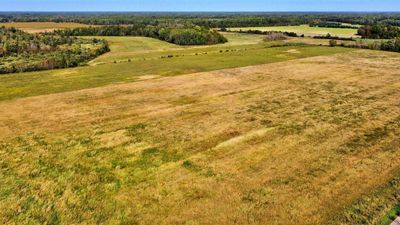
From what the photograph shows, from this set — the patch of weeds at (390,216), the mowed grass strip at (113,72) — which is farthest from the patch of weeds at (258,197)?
the mowed grass strip at (113,72)

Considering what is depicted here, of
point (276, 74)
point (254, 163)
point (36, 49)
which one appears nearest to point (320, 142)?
point (254, 163)

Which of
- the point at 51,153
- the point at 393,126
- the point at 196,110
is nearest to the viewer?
the point at 51,153

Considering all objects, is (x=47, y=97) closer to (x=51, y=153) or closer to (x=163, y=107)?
(x=163, y=107)

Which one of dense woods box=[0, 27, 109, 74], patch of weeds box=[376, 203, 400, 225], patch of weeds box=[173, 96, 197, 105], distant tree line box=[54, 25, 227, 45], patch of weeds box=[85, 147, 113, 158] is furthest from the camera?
distant tree line box=[54, 25, 227, 45]

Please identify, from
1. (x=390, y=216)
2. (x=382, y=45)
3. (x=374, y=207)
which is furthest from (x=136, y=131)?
(x=382, y=45)

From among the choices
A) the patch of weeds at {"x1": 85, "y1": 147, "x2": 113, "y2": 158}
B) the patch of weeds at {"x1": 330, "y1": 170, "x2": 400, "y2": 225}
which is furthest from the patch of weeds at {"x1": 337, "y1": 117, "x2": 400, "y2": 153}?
the patch of weeds at {"x1": 85, "y1": 147, "x2": 113, "y2": 158}

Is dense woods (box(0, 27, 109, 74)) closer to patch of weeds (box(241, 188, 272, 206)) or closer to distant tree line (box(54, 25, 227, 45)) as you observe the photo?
distant tree line (box(54, 25, 227, 45))

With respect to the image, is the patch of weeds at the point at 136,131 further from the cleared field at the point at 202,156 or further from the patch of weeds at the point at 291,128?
the patch of weeds at the point at 291,128
